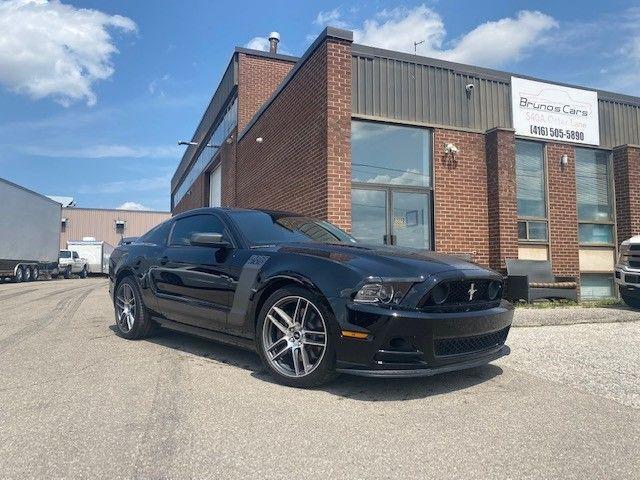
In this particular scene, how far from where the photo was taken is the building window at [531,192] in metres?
10.0

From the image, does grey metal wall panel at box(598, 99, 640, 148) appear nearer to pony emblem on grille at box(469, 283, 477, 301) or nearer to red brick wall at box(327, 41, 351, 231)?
red brick wall at box(327, 41, 351, 231)

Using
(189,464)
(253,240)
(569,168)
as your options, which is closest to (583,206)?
(569,168)

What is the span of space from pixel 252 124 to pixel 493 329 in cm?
1121

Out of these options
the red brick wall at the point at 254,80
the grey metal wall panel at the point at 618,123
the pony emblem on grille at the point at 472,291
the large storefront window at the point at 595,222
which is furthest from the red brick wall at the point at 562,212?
the red brick wall at the point at 254,80

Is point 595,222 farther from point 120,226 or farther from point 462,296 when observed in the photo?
point 120,226

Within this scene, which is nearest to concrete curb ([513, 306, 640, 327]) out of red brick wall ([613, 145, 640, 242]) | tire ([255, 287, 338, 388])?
tire ([255, 287, 338, 388])

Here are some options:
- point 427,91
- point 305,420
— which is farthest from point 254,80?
point 305,420

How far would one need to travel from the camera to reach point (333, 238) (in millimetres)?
4676

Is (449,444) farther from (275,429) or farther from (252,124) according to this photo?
(252,124)

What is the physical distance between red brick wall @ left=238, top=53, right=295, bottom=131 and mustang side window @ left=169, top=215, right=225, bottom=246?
420 inches

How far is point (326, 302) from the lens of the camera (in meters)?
3.37

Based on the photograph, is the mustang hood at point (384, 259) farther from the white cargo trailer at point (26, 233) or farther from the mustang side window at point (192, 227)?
the white cargo trailer at point (26, 233)

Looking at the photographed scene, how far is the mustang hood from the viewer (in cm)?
335

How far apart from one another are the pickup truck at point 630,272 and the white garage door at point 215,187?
1402 cm
